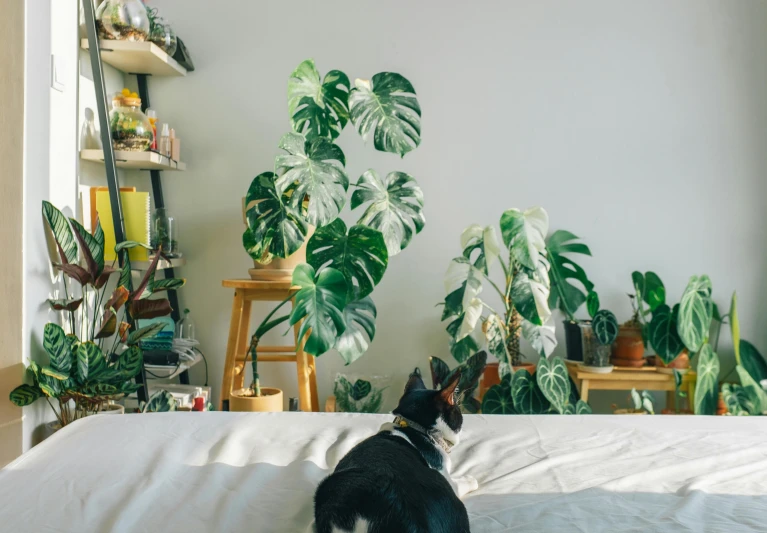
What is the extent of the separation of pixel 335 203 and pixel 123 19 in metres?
1.13

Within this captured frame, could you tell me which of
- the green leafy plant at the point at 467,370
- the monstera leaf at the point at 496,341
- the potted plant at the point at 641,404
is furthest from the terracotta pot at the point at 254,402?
the potted plant at the point at 641,404

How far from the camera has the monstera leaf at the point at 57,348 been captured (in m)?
2.14

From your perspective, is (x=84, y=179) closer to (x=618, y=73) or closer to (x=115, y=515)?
(x=115, y=515)

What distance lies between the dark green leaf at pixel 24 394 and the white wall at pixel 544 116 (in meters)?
1.21

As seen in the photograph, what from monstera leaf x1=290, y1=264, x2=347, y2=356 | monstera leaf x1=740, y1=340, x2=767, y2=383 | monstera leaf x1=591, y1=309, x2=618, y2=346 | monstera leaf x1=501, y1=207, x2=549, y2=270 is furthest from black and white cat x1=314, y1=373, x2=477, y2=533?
monstera leaf x1=740, y1=340, x2=767, y2=383

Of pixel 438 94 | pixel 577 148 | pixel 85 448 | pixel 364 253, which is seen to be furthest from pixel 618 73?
pixel 85 448

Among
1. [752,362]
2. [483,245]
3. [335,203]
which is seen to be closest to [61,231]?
[335,203]

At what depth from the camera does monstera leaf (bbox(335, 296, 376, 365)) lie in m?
2.40

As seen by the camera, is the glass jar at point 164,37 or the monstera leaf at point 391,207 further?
the glass jar at point 164,37

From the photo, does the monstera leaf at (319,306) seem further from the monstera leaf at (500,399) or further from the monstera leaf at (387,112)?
the monstera leaf at (500,399)

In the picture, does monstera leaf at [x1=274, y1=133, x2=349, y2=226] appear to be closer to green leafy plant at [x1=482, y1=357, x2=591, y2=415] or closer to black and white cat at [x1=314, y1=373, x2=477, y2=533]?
green leafy plant at [x1=482, y1=357, x2=591, y2=415]

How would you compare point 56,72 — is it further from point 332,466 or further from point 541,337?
point 541,337

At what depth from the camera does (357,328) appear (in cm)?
246

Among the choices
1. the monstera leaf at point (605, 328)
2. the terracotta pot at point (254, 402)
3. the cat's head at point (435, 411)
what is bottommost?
the terracotta pot at point (254, 402)
